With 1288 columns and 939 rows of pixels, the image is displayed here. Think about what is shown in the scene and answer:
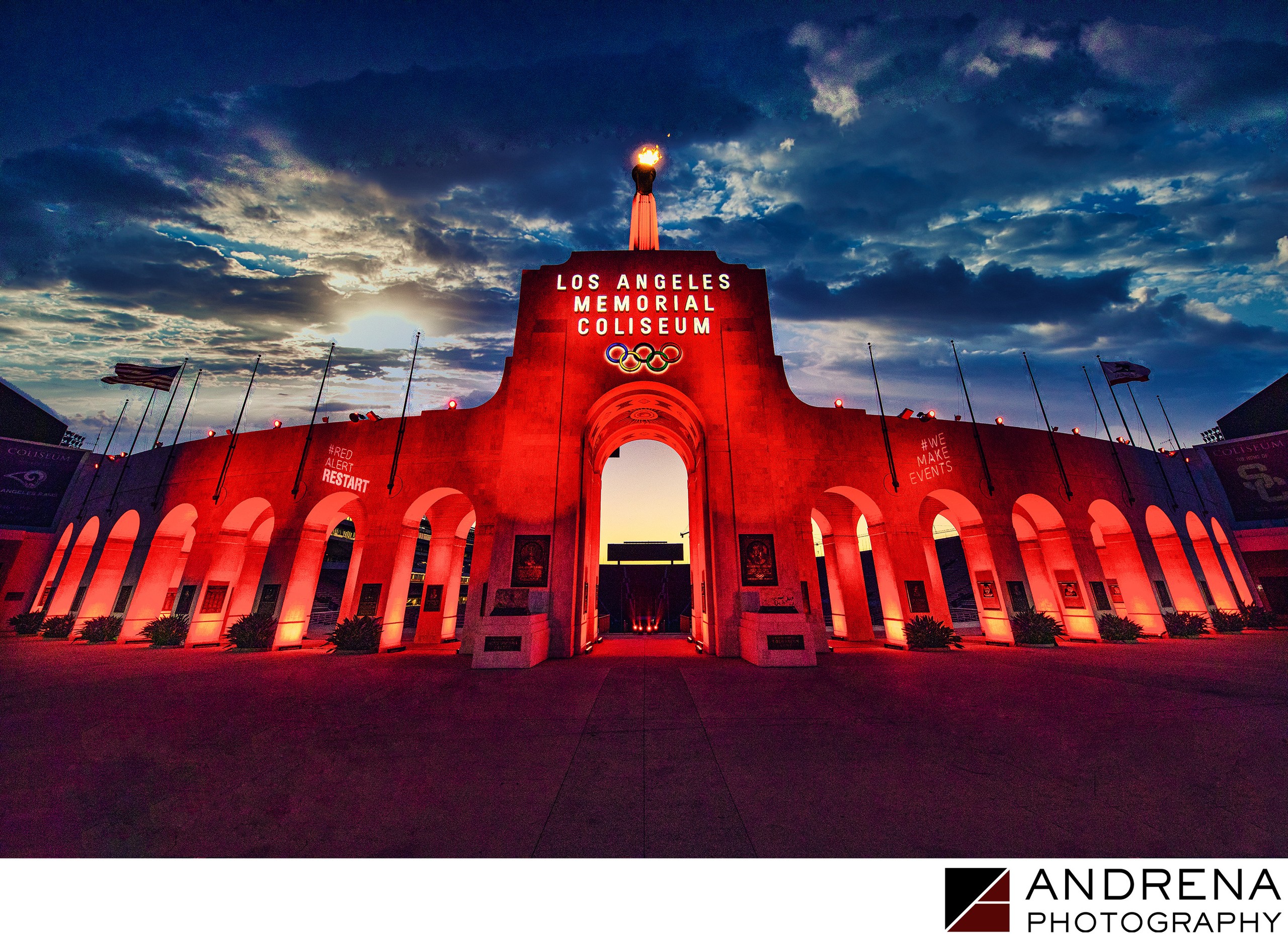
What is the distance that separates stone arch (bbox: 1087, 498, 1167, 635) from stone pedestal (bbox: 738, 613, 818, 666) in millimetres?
19048

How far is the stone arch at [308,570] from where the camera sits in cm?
1872

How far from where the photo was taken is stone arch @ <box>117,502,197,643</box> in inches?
832

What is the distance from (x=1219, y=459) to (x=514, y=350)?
4576cm

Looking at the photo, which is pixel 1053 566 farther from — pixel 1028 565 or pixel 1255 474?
pixel 1255 474

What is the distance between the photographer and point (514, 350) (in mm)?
18938

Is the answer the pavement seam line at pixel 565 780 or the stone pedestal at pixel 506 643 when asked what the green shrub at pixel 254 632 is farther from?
the pavement seam line at pixel 565 780

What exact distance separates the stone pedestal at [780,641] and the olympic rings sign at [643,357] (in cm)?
1075

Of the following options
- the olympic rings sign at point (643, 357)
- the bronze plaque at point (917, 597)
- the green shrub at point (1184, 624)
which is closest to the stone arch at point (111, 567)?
the olympic rings sign at point (643, 357)

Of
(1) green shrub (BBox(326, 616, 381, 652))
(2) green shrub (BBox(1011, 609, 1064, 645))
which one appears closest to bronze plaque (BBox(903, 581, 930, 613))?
(2) green shrub (BBox(1011, 609, 1064, 645))

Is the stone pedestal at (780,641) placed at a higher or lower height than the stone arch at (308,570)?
lower

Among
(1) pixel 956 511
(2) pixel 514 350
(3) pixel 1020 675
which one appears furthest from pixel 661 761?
(1) pixel 956 511

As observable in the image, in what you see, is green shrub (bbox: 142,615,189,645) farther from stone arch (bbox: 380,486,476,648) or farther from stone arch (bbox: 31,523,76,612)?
stone arch (bbox: 31,523,76,612)

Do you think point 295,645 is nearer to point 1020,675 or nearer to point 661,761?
point 661,761
